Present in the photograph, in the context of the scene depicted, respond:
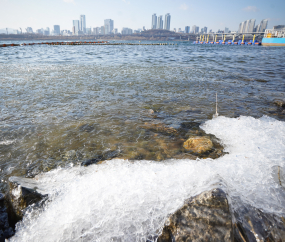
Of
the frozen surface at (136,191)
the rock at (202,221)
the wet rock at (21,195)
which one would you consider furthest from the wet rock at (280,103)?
the wet rock at (21,195)

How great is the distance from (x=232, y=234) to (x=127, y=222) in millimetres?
1180

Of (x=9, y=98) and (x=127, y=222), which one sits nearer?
(x=127, y=222)

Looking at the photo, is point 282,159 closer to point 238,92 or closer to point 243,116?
point 243,116

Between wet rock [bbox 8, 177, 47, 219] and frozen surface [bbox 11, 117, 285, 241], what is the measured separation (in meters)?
0.14

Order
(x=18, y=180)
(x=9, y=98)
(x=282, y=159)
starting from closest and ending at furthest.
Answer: (x=18, y=180) → (x=282, y=159) → (x=9, y=98)

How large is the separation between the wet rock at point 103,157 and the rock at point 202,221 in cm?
203

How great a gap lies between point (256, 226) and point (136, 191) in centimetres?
154

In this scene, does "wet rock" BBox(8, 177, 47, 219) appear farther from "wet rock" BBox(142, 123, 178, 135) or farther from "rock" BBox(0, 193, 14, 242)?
"wet rock" BBox(142, 123, 178, 135)

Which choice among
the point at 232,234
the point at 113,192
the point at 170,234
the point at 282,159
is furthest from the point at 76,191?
the point at 282,159

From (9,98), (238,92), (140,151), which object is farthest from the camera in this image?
(238,92)

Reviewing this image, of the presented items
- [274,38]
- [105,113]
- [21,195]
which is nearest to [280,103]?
[105,113]

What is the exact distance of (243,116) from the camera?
544 centimetres

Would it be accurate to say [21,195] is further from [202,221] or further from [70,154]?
[202,221]

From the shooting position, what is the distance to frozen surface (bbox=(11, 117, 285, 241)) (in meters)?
2.04
